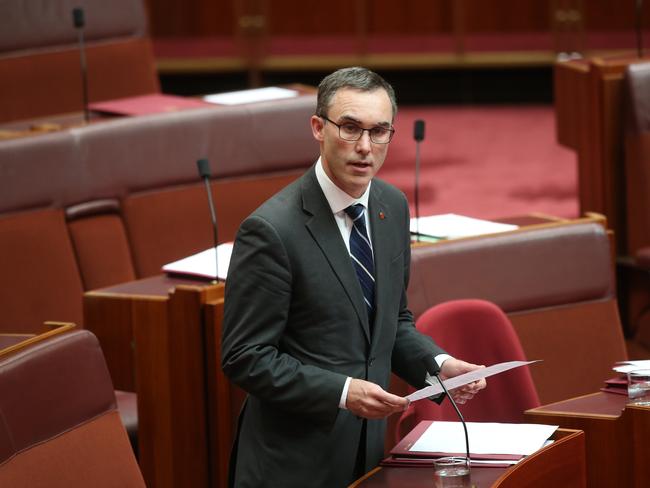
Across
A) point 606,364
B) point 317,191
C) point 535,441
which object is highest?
point 317,191

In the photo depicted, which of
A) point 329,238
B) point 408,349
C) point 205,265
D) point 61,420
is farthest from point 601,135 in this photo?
point 61,420

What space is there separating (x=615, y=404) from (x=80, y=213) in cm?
107

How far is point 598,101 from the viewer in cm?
270

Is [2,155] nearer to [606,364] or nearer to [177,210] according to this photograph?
[177,210]

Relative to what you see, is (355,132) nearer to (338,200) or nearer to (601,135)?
(338,200)

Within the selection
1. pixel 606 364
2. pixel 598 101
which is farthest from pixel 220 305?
pixel 598 101

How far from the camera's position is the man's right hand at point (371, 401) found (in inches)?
49.1

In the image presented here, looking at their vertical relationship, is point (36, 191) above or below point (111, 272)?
above

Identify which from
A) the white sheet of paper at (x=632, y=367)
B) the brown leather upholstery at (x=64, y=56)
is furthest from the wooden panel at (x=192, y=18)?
the white sheet of paper at (x=632, y=367)

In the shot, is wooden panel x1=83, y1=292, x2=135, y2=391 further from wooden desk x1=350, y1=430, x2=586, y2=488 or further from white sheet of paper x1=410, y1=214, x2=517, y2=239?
wooden desk x1=350, y1=430, x2=586, y2=488

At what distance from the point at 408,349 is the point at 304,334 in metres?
0.16

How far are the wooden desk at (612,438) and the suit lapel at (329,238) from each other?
1.11ft

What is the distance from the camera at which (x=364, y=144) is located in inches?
50.6

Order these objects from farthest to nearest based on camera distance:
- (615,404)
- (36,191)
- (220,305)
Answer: (36,191)
(220,305)
(615,404)
